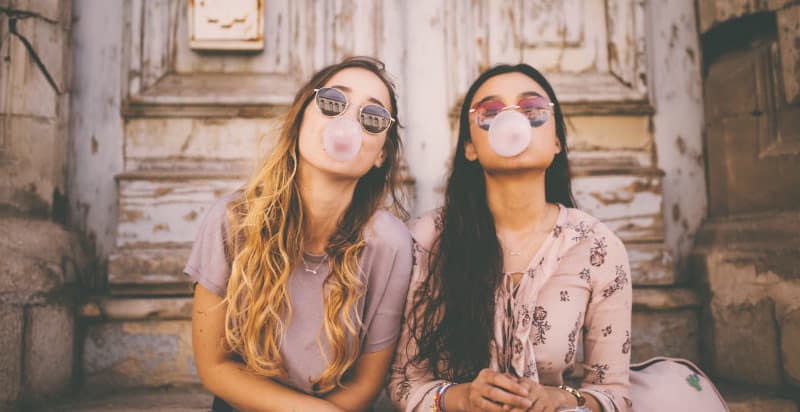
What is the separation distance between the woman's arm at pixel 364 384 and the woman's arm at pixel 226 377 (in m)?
0.06

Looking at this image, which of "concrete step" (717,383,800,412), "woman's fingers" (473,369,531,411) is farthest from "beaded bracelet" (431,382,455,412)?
"concrete step" (717,383,800,412)

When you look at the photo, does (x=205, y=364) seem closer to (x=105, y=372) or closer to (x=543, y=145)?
(x=105, y=372)

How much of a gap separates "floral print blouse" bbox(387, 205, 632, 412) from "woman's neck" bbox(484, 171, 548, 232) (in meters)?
0.10

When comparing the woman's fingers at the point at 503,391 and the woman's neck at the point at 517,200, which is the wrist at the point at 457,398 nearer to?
the woman's fingers at the point at 503,391

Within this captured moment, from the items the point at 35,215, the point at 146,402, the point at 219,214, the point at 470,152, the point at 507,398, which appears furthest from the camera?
the point at 35,215

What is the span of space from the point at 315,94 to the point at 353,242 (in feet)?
1.50

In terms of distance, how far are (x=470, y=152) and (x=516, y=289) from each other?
0.49 meters

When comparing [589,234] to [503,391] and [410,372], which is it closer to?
[503,391]

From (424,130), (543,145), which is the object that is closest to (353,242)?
(543,145)

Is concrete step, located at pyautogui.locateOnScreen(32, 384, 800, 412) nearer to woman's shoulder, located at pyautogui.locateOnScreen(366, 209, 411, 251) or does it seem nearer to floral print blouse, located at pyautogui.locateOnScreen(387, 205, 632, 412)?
floral print blouse, located at pyautogui.locateOnScreen(387, 205, 632, 412)

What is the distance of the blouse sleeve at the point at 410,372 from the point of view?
158 centimetres

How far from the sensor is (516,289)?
1.67 metres

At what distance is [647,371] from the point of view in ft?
5.95

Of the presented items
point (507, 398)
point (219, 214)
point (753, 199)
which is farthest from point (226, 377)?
point (753, 199)
